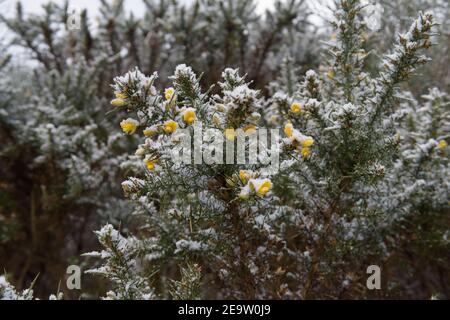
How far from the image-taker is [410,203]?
2.84m

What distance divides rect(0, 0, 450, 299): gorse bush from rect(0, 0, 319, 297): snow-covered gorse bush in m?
0.08

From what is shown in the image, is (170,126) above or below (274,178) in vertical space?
above

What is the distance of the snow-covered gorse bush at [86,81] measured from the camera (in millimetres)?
4492

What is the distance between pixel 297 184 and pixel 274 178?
325mm

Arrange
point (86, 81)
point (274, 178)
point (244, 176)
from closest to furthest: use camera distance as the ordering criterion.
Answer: point (244, 176)
point (274, 178)
point (86, 81)

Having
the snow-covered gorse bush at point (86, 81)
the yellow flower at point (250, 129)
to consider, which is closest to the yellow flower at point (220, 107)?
the yellow flower at point (250, 129)

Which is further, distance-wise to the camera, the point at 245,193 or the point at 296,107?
the point at 296,107

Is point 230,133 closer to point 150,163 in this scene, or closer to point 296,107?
point 150,163

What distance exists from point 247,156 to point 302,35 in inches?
167

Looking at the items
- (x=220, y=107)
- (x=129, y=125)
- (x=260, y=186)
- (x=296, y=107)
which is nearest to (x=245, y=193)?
(x=260, y=186)

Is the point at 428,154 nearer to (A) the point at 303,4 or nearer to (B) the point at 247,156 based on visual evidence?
(B) the point at 247,156

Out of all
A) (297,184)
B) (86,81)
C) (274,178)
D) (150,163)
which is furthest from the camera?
(86,81)

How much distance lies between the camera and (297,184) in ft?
7.98

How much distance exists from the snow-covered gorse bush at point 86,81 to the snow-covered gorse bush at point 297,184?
172cm
